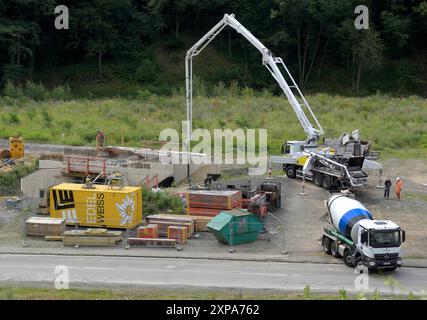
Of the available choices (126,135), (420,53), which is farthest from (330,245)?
(420,53)

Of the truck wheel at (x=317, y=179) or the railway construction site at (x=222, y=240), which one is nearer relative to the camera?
the railway construction site at (x=222, y=240)

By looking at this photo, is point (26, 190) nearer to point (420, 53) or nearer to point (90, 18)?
point (90, 18)

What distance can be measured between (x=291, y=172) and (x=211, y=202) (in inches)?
453

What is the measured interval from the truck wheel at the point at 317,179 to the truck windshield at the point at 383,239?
15.2 m

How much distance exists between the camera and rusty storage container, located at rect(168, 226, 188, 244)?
3219 cm

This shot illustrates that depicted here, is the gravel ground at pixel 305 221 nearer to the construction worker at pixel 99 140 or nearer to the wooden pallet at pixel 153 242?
the wooden pallet at pixel 153 242

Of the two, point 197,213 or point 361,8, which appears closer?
point 197,213

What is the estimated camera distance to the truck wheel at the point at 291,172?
45.6m

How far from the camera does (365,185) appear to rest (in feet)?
134

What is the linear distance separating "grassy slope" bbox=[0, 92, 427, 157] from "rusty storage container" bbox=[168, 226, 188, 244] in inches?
908

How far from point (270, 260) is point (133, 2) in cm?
7218

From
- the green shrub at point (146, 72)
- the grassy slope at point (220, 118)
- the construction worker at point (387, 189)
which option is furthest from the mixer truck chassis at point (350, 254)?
the green shrub at point (146, 72)

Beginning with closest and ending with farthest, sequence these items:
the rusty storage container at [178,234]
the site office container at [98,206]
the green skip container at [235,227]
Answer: the green skip container at [235,227] → the rusty storage container at [178,234] → the site office container at [98,206]

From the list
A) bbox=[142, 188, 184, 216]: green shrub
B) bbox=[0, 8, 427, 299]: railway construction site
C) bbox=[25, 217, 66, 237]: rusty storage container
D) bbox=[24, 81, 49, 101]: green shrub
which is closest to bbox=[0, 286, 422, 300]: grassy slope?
bbox=[0, 8, 427, 299]: railway construction site
